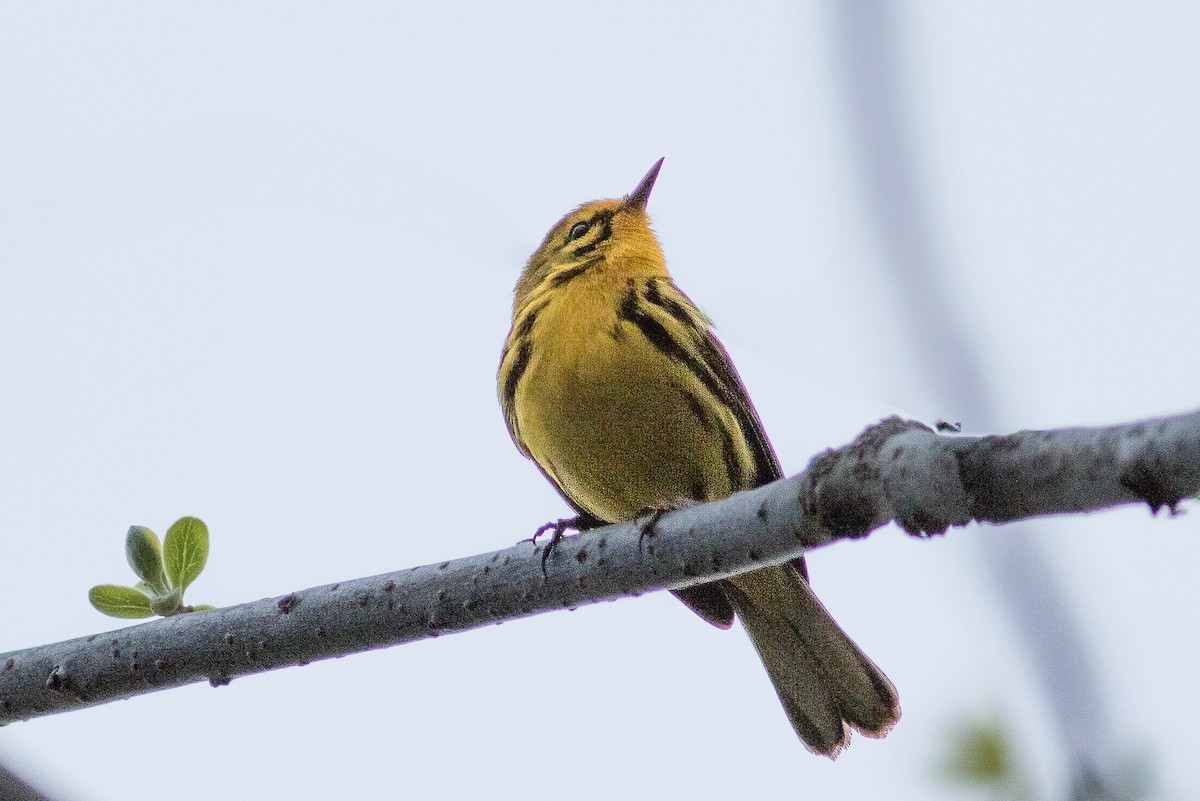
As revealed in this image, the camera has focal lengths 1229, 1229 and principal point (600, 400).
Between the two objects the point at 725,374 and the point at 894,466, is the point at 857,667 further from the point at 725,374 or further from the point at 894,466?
the point at 894,466

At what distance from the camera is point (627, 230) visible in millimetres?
5559

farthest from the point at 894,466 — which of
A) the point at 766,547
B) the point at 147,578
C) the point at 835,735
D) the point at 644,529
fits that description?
the point at 835,735

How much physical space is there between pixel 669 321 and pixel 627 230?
3.21 feet

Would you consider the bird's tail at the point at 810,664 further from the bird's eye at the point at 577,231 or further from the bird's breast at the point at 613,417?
the bird's eye at the point at 577,231

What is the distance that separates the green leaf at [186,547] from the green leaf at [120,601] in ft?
0.37

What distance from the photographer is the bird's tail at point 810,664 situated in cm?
467

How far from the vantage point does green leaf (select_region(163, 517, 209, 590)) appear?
10.6 feet

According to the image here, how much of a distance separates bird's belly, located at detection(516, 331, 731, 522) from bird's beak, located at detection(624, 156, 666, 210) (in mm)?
1376

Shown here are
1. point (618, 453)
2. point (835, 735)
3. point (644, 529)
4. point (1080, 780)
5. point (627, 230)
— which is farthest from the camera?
point (627, 230)

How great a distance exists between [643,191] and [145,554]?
321 centimetres

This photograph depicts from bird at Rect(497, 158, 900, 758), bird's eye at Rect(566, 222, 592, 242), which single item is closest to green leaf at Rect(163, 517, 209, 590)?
bird at Rect(497, 158, 900, 758)

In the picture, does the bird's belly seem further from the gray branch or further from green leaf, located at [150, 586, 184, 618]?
green leaf, located at [150, 586, 184, 618]

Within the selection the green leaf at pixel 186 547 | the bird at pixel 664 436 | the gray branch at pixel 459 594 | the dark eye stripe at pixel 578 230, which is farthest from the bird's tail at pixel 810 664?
the green leaf at pixel 186 547

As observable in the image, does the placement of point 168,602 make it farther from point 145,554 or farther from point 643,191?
point 643,191
